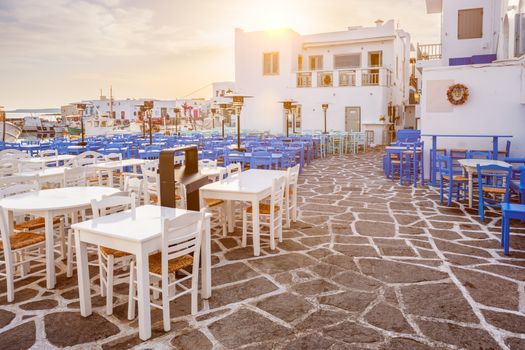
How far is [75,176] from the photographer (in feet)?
21.9

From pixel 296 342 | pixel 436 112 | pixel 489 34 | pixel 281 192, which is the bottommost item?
pixel 296 342

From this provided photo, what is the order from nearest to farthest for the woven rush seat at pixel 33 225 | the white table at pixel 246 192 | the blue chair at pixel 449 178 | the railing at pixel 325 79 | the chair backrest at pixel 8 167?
the woven rush seat at pixel 33 225 < the white table at pixel 246 192 < the chair backrest at pixel 8 167 < the blue chair at pixel 449 178 < the railing at pixel 325 79

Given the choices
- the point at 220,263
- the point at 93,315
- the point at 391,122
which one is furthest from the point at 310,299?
the point at 391,122

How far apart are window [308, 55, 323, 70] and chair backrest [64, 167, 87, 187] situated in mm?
22319

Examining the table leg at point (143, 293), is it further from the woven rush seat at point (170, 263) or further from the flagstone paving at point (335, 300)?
the woven rush seat at point (170, 263)

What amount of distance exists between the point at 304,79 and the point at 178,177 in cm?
2124

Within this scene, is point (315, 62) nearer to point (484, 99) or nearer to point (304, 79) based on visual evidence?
point (304, 79)

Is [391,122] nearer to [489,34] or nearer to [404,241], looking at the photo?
[489,34]

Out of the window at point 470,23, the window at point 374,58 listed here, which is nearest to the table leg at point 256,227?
the window at point 470,23

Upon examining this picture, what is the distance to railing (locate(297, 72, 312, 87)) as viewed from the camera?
24.6 m

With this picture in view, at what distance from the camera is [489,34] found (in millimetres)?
15789

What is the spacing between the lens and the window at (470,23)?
15.8 m

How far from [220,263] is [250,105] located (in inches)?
869

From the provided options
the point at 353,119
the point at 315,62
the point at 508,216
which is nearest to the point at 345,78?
the point at 353,119
